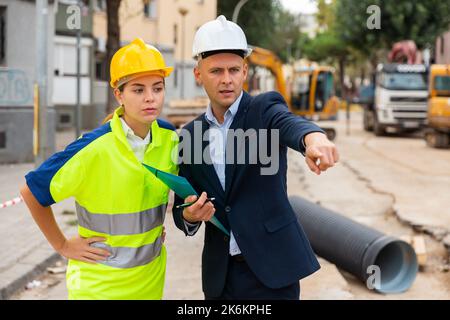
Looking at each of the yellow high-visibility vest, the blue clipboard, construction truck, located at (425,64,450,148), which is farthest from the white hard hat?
construction truck, located at (425,64,450,148)

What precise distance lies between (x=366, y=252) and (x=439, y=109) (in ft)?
50.0

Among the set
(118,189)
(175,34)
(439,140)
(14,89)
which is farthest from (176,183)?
(175,34)

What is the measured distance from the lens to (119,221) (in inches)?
106

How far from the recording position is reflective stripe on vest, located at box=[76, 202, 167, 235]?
2691 millimetres

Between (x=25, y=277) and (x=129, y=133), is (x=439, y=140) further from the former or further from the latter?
(x=129, y=133)

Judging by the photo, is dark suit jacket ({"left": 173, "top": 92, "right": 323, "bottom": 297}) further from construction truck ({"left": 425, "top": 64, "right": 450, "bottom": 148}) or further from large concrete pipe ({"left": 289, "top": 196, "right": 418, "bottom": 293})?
construction truck ({"left": 425, "top": 64, "right": 450, "bottom": 148})

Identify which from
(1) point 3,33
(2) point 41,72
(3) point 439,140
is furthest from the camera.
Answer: (3) point 439,140

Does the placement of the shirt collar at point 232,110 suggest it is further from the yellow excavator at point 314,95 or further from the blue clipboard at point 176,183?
the yellow excavator at point 314,95

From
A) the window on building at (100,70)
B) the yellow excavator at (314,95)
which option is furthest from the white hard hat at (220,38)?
the window on building at (100,70)

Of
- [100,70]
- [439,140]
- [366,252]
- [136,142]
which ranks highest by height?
[100,70]

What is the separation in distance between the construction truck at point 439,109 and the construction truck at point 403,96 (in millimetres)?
3121

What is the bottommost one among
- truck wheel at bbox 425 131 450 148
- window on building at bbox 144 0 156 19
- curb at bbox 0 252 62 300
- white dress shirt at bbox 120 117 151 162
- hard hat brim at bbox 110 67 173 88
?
curb at bbox 0 252 62 300

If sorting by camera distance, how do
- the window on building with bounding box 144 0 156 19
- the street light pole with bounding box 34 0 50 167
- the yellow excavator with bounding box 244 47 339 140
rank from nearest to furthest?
the street light pole with bounding box 34 0 50 167, the yellow excavator with bounding box 244 47 339 140, the window on building with bounding box 144 0 156 19

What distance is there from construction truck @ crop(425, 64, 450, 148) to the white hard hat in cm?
1860
